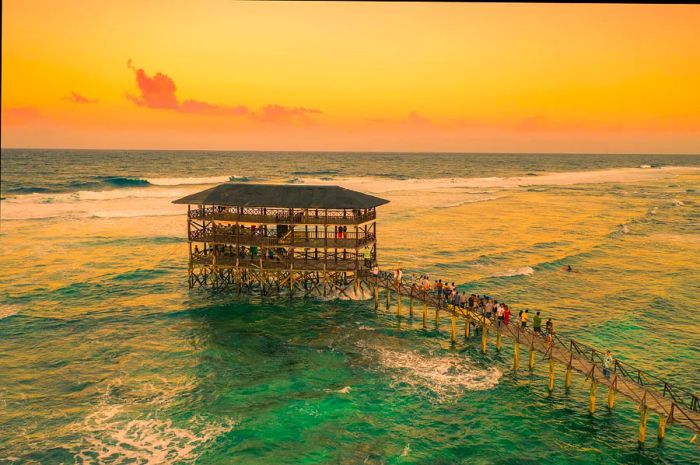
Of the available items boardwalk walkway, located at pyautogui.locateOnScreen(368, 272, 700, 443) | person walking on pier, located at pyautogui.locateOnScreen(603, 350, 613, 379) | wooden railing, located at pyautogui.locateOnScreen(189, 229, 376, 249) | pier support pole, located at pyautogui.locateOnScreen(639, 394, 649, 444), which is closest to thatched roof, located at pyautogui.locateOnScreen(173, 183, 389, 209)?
wooden railing, located at pyautogui.locateOnScreen(189, 229, 376, 249)

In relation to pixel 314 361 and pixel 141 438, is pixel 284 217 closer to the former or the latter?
pixel 314 361

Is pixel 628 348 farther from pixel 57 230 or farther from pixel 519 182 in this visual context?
pixel 519 182

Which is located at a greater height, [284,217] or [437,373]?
[284,217]

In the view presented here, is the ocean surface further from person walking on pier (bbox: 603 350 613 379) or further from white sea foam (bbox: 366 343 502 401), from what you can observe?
person walking on pier (bbox: 603 350 613 379)

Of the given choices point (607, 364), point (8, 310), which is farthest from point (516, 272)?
point (8, 310)

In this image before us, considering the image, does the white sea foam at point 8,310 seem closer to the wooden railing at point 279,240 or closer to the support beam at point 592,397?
the wooden railing at point 279,240

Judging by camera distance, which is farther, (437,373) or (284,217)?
(284,217)

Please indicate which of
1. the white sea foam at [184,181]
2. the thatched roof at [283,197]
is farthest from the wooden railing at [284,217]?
the white sea foam at [184,181]
